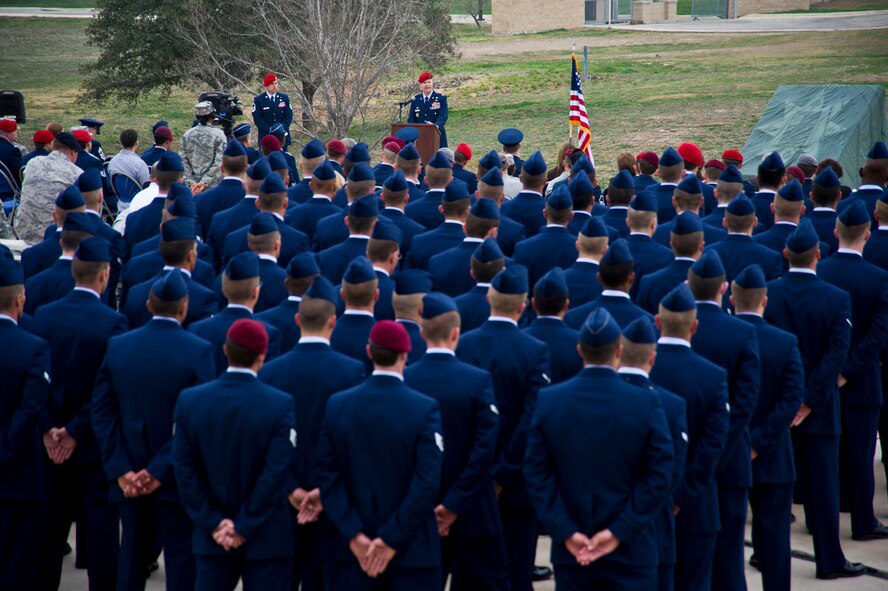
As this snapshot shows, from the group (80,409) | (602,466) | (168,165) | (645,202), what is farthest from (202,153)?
(602,466)

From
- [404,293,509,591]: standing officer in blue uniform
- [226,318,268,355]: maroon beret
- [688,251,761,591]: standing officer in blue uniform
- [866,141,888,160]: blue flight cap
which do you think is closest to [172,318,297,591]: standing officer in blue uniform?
[226,318,268,355]: maroon beret

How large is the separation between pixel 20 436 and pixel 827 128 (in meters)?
14.0

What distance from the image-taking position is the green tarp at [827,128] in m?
16.7

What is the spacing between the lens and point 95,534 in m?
6.15

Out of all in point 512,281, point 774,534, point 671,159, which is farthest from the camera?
point 671,159

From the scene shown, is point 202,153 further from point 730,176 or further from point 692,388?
point 692,388

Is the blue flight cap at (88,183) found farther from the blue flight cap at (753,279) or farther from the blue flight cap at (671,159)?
the blue flight cap at (753,279)

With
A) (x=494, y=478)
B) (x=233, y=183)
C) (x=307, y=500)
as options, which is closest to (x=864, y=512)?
(x=494, y=478)

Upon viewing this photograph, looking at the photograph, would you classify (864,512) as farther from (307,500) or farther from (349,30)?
(349,30)

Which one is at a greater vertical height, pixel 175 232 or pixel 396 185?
pixel 175 232

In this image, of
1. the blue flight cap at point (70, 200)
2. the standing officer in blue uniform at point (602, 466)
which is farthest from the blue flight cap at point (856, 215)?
the blue flight cap at point (70, 200)

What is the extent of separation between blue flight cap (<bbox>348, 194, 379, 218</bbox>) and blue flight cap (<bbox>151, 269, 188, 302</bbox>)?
6.54 ft

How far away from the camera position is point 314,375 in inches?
202

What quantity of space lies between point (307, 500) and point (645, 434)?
5.32 feet
